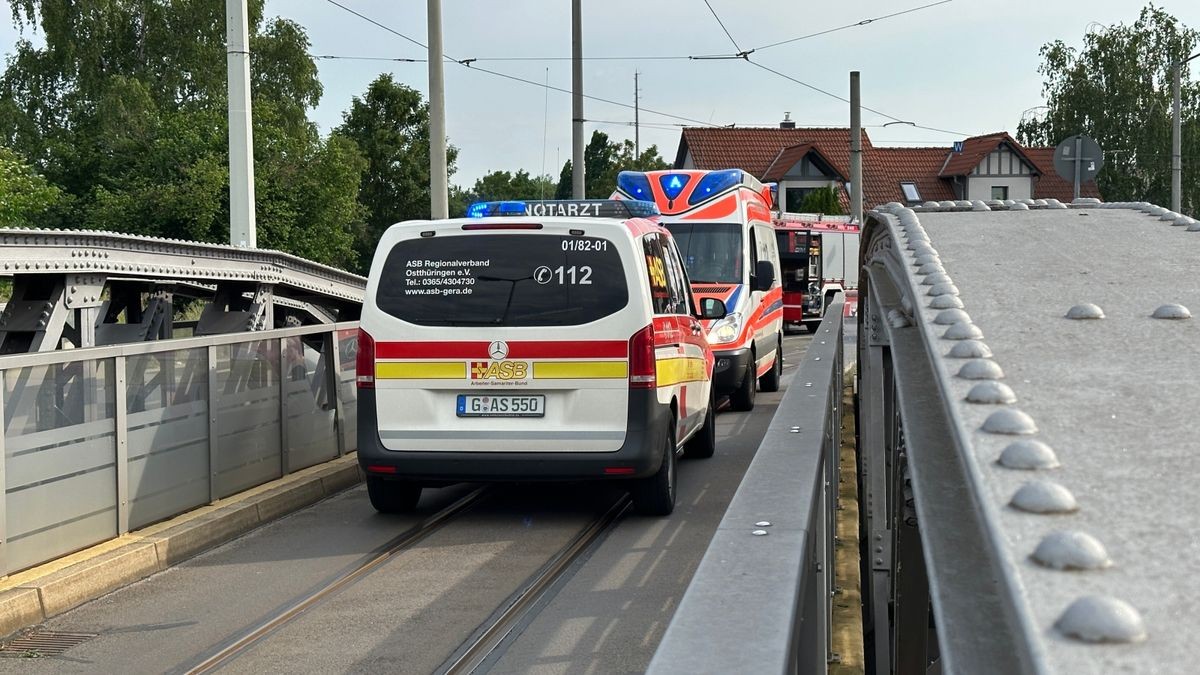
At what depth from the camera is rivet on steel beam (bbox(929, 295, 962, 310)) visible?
2994mm

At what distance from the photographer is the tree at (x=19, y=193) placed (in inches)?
1472

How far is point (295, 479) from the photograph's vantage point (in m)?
10.2

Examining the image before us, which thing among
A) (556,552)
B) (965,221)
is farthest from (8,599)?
(965,221)

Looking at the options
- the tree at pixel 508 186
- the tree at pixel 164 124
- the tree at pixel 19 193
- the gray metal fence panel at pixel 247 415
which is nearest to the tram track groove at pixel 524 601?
the gray metal fence panel at pixel 247 415

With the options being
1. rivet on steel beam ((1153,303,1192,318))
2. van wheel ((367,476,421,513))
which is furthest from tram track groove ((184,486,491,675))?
rivet on steel beam ((1153,303,1192,318))

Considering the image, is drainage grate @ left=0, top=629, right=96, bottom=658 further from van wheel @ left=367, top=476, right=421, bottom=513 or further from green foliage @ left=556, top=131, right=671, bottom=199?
green foliage @ left=556, top=131, right=671, bottom=199

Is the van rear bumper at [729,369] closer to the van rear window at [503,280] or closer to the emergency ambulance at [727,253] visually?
the emergency ambulance at [727,253]

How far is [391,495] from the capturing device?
925 centimetres

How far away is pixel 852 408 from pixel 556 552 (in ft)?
23.1

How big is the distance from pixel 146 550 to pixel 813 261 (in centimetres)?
3145

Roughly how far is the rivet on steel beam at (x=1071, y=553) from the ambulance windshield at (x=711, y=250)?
48.3 feet

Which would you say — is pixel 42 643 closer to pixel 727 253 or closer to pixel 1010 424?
pixel 1010 424

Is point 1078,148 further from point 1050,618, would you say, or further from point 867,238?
point 1050,618

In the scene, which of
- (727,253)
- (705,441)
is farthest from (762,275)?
(705,441)
